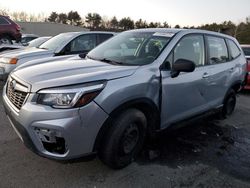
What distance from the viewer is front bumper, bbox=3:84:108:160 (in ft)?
8.99

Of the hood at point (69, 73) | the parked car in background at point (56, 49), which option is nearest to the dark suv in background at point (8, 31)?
the parked car in background at point (56, 49)

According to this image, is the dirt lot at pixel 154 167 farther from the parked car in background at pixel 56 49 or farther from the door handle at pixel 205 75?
the parked car in background at pixel 56 49

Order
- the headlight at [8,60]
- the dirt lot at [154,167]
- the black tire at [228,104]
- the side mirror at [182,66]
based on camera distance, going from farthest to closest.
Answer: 1. the headlight at [8,60]
2. the black tire at [228,104]
3. the side mirror at [182,66]
4. the dirt lot at [154,167]

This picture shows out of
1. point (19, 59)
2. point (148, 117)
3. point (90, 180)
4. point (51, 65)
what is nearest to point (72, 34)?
point (19, 59)

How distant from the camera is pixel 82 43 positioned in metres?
7.81

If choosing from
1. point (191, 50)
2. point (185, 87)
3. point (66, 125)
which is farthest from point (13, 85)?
point (191, 50)

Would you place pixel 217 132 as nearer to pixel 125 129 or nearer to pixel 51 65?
pixel 125 129

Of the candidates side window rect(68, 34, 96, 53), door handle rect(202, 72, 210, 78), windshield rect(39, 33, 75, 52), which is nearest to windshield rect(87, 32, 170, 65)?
door handle rect(202, 72, 210, 78)

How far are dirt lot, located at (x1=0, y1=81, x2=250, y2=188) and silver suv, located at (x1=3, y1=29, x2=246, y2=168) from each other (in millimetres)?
262

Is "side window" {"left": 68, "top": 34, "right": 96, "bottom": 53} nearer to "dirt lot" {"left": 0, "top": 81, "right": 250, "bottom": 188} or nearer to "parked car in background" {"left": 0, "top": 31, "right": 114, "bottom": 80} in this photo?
"parked car in background" {"left": 0, "top": 31, "right": 114, "bottom": 80}

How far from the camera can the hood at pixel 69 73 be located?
9.56 ft

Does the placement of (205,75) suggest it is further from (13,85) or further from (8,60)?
(8,60)

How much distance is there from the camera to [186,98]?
13.3 ft

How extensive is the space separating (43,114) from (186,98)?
2.13m
